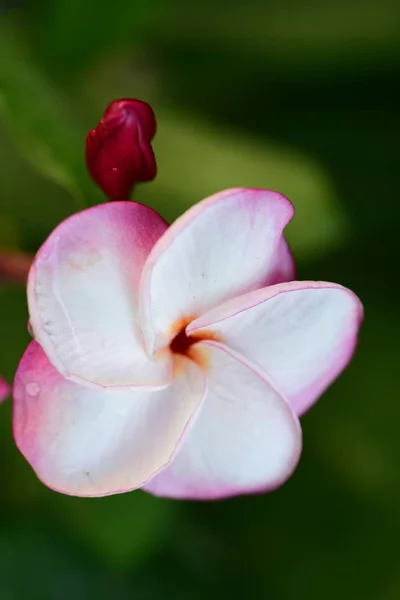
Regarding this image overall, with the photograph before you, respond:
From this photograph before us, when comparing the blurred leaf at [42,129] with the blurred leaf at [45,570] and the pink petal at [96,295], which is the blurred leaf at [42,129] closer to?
the pink petal at [96,295]

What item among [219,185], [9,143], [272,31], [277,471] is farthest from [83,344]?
[272,31]

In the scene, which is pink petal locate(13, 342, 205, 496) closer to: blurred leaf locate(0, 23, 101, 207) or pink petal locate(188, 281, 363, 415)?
pink petal locate(188, 281, 363, 415)

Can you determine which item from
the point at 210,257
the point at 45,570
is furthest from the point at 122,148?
the point at 45,570

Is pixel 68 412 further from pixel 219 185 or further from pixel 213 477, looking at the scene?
pixel 219 185

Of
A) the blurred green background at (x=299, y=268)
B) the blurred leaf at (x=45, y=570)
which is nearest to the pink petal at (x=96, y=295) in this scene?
the blurred green background at (x=299, y=268)

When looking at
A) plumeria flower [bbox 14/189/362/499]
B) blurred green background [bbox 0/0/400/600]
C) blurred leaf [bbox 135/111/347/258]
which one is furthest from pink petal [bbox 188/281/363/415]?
blurred green background [bbox 0/0/400/600]

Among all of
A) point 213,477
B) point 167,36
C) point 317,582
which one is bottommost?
point 317,582

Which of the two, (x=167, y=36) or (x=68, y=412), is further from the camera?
(x=167, y=36)

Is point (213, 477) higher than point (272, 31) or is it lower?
lower
